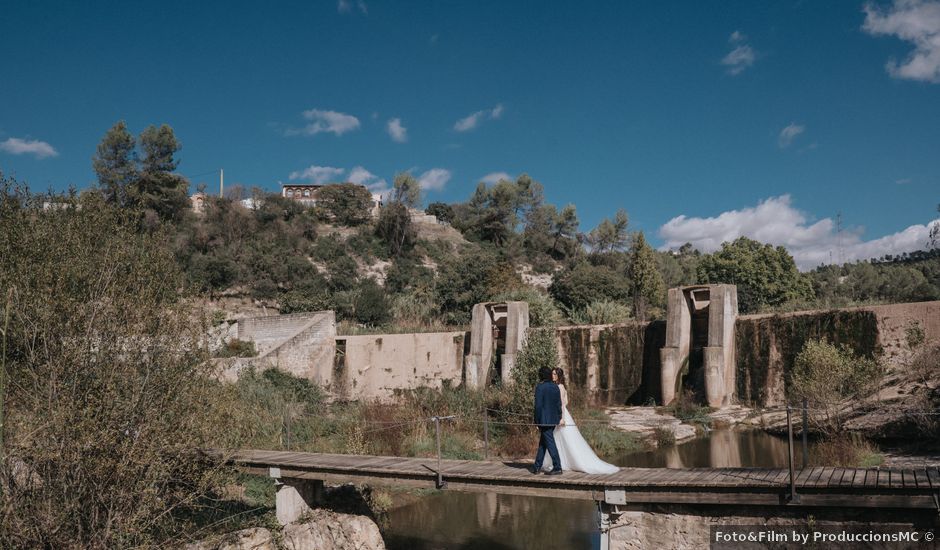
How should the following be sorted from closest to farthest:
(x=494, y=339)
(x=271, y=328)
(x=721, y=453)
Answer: (x=721, y=453)
(x=494, y=339)
(x=271, y=328)

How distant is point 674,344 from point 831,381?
5.90 meters

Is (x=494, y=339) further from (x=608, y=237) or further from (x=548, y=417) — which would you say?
(x=608, y=237)

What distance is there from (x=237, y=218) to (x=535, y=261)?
73.6 ft

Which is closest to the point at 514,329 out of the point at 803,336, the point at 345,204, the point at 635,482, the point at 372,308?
the point at 803,336

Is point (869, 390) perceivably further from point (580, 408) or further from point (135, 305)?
point (135, 305)

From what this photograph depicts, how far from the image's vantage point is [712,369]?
18875 mm

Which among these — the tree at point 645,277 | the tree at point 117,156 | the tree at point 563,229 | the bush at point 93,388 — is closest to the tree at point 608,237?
the tree at point 563,229

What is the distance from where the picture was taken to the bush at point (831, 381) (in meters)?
13.8

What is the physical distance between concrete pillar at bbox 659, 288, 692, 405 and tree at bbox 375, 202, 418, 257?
32.4 meters

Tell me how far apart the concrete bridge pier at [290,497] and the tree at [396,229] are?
41.2 metres

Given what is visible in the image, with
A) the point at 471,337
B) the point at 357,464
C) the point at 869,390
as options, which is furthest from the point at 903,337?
the point at 357,464

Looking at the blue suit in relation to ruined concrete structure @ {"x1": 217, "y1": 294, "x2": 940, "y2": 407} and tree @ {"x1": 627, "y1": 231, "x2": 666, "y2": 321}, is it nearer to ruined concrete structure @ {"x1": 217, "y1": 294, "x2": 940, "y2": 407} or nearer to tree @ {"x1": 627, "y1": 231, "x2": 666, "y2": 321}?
ruined concrete structure @ {"x1": 217, "y1": 294, "x2": 940, "y2": 407}

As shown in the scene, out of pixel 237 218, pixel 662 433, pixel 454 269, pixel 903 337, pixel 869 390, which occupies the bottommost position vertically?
pixel 662 433

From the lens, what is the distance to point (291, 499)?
949cm
